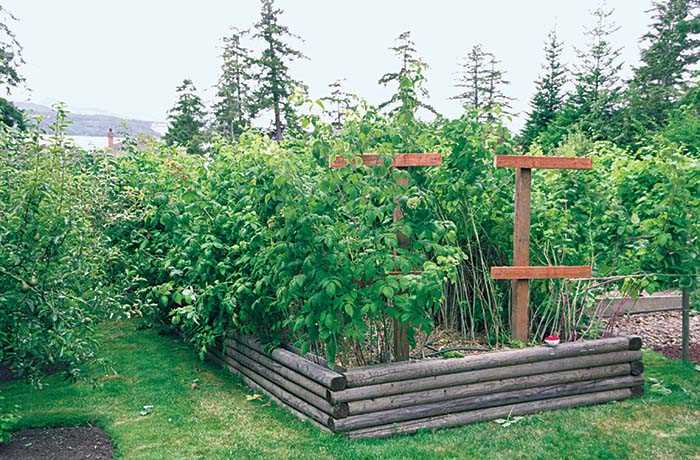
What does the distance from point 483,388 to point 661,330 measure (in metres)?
3.75

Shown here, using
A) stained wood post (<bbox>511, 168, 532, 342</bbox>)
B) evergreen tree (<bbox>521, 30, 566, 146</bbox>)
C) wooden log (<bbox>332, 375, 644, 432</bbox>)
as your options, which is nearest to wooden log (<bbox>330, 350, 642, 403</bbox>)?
wooden log (<bbox>332, 375, 644, 432</bbox>)

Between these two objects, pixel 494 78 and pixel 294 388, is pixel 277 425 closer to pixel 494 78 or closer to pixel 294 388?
pixel 294 388

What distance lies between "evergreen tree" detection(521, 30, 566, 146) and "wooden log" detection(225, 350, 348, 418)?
Answer: 818 inches

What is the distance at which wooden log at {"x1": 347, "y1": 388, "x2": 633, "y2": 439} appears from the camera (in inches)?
167

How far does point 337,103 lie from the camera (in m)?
4.46

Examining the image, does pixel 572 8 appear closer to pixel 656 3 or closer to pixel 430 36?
pixel 656 3

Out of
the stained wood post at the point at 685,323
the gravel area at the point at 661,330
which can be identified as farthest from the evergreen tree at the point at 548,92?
the stained wood post at the point at 685,323

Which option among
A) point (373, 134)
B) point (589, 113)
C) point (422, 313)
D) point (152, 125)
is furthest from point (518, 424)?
point (152, 125)

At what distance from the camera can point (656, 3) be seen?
2630 centimetres

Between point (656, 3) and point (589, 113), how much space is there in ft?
20.4

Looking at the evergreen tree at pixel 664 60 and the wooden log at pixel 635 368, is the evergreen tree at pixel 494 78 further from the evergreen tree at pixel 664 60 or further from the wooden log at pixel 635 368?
the wooden log at pixel 635 368

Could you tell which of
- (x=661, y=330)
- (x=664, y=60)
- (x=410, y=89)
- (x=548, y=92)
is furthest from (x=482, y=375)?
(x=548, y=92)

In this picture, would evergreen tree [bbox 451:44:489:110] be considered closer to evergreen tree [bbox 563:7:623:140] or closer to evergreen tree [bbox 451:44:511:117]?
evergreen tree [bbox 451:44:511:117]

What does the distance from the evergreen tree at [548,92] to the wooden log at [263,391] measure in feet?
66.6
